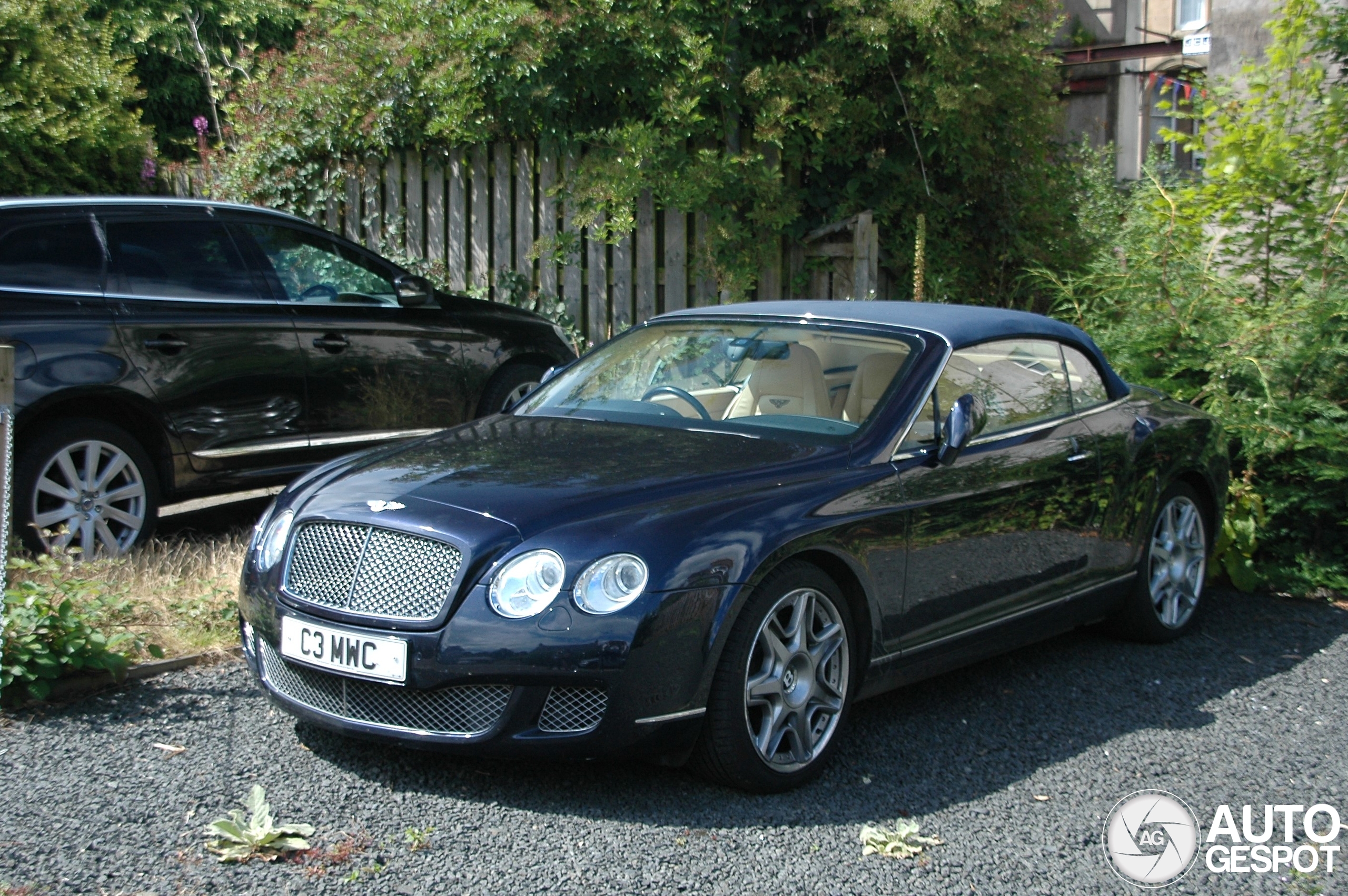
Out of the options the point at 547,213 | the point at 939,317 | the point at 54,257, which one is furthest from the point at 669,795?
the point at 547,213

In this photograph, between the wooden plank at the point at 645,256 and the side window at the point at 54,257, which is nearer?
the side window at the point at 54,257

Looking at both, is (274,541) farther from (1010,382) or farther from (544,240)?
(544,240)

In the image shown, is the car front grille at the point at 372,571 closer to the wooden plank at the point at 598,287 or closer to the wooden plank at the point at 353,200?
the wooden plank at the point at 598,287

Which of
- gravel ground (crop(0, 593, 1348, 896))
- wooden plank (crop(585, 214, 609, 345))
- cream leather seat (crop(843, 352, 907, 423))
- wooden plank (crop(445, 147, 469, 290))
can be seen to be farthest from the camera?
wooden plank (crop(445, 147, 469, 290))

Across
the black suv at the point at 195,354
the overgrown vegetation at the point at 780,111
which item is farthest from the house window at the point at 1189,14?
the black suv at the point at 195,354

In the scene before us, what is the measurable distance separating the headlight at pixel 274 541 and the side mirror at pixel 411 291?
134 inches

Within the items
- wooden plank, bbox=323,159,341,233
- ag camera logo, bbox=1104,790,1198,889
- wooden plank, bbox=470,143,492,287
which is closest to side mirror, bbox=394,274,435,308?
wooden plank, bbox=470,143,492,287

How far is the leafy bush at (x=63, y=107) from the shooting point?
423 inches

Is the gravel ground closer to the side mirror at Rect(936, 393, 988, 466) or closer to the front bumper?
the front bumper

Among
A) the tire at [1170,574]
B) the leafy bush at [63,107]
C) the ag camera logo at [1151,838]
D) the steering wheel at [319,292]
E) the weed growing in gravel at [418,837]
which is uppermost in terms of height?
the leafy bush at [63,107]

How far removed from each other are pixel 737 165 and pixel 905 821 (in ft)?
19.5

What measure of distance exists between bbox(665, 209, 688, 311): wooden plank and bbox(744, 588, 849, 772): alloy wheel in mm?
5321

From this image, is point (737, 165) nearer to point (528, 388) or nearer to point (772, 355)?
point (528, 388)

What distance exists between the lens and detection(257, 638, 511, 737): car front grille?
368 centimetres
